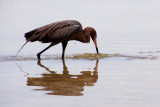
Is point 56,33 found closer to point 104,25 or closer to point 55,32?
point 55,32

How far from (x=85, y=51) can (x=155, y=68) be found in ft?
13.8

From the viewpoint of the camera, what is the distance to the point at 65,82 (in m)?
8.98

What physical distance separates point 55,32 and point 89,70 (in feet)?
8.69

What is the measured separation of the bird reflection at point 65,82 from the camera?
805 cm

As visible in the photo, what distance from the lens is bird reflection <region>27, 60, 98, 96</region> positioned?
8.05 meters

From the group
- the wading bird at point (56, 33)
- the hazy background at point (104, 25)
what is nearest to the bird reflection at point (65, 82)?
the wading bird at point (56, 33)

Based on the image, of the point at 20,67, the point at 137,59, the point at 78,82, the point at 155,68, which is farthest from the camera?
the point at 137,59

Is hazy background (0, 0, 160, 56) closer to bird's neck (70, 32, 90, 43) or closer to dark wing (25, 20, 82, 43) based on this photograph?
bird's neck (70, 32, 90, 43)

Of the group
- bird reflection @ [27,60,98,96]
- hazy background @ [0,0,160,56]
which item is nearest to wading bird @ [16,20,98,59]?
hazy background @ [0,0,160,56]

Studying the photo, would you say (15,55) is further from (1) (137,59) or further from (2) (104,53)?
(1) (137,59)

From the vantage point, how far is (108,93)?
25.6ft

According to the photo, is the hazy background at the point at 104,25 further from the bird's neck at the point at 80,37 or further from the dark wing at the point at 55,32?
the dark wing at the point at 55,32

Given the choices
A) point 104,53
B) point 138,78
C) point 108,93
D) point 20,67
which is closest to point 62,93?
point 108,93

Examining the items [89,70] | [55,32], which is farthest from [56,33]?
[89,70]
